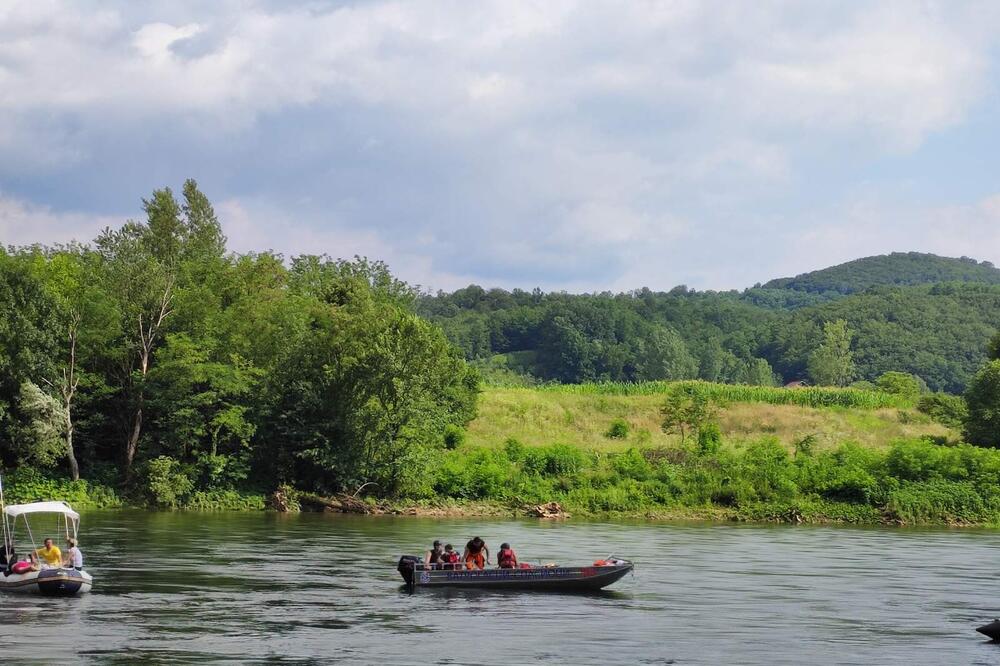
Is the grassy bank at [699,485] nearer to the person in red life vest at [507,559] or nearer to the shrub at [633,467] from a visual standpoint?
the shrub at [633,467]

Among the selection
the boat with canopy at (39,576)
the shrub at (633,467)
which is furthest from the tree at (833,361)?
the boat with canopy at (39,576)

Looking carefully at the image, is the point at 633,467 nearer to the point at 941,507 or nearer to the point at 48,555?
the point at 941,507

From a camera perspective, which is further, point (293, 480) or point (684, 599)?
point (293, 480)

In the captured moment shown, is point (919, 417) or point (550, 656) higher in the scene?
point (919, 417)

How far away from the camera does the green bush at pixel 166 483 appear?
2702 inches

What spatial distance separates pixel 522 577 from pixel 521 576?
0.20 ft

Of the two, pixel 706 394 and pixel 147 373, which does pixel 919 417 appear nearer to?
pixel 706 394

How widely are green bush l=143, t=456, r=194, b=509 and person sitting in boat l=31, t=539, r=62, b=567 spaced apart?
102ft

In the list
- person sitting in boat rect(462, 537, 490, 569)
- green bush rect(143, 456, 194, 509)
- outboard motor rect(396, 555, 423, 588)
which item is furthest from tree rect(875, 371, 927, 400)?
outboard motor rect(396, 555, 423, 588)

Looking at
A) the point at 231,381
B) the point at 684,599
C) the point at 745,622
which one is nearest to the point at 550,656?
the point at 745,622

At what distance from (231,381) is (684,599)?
39902mm

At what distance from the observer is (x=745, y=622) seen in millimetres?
34219

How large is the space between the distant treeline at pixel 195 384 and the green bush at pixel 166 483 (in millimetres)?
109

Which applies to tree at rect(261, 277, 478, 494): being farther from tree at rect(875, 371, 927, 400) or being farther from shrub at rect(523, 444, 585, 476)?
tree at rect(875, 371, 927, 400)
